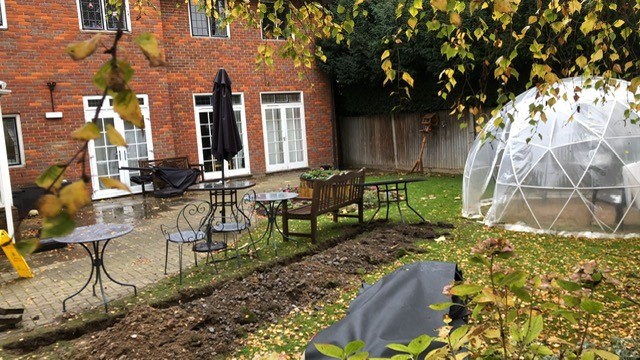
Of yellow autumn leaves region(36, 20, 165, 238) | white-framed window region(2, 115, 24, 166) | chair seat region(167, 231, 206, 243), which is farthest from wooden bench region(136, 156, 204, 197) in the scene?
yellow autumn leaves region(36, 20, 165, 238)

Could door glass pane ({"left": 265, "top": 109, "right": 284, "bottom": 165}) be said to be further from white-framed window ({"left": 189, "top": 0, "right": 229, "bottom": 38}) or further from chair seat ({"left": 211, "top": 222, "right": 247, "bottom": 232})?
chair seat ({"left": 211, "top": 222, "right": 247, "bottom": 232})

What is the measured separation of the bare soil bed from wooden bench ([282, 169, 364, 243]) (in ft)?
2.53

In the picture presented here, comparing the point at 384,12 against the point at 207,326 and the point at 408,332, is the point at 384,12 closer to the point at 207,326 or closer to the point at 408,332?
Result: the point at 207,326

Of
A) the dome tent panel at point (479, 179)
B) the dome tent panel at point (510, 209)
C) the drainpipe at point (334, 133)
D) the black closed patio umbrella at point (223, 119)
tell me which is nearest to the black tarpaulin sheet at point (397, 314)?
the dome tent panel at point (510, 209)

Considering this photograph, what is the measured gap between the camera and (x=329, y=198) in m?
8.65

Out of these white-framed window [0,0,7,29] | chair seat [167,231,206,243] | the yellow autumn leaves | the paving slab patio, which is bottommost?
the paving slab patio

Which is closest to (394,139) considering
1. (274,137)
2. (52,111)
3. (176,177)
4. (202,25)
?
(274,137)

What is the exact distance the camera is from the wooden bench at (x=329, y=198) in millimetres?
8211

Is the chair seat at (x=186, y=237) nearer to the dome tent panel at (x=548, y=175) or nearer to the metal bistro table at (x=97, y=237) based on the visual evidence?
the metal bistro table at (x=97, y=237)

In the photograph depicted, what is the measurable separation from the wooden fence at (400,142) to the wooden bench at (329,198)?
8.11 metres

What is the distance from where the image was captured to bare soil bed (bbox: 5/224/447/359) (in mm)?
4559

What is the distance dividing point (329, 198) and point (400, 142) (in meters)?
10.9

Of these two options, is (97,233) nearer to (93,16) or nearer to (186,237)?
(186,237)

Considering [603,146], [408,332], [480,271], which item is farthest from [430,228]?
[408,332]
